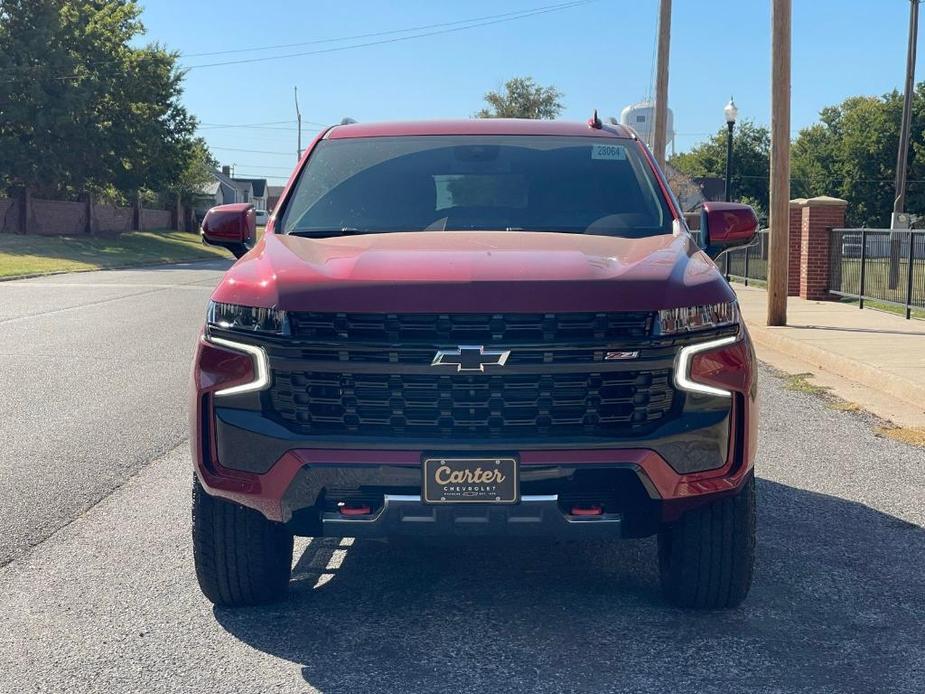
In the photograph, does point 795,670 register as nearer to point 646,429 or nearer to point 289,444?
point 646,429

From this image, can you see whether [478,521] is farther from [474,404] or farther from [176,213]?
[176,213]

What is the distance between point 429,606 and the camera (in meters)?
4.43

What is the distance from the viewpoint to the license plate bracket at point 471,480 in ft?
12.5

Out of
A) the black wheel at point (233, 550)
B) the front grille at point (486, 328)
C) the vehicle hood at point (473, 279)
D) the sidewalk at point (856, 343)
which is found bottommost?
A: the sidewalk at point (856, 343)

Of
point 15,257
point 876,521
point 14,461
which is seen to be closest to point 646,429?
point 876,521

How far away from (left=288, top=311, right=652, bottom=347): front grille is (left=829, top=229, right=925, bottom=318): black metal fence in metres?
13.7

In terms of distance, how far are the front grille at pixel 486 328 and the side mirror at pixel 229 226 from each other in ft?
5.22

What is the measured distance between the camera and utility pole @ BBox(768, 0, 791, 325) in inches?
604

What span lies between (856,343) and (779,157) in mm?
3488

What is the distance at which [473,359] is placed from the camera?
12.5ft

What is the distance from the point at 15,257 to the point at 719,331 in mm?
35601

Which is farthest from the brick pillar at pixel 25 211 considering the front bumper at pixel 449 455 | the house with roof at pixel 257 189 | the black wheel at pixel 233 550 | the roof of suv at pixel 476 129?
the house with roof at pixel 257 189

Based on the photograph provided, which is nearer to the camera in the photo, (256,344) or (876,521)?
(256,344)

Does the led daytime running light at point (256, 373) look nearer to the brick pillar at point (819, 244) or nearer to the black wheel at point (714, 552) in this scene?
the black wheel at point (714, 552)
